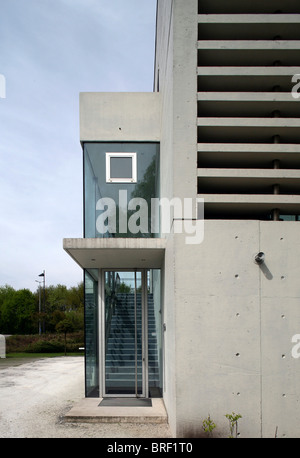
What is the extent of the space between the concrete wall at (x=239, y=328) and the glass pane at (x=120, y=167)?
3414 millimetres

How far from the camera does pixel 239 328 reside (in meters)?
5.40

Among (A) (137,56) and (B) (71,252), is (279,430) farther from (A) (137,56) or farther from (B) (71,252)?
(A) (137,56)

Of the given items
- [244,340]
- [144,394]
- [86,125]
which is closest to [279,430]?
[244,340]

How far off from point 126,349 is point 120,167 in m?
4.23

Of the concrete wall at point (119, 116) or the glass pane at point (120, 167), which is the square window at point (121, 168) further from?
the concrete wall at point (119, 116)

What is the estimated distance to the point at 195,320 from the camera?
5445 millimetres

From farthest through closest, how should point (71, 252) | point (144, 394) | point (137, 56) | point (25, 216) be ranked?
1. point (25, 216)
2. point (137, 56)
3. point (144, 394)
4. point (71, 252)

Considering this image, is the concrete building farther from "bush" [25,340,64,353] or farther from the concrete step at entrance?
"bush" [25,340,64,353]

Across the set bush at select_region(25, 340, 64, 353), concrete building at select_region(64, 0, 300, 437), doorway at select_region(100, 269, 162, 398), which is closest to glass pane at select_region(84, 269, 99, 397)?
doorway at select_region(100, 269, 162, 398)

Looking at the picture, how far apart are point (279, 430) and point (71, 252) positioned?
457 cm

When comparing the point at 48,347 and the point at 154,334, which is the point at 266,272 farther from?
the point at 48,347

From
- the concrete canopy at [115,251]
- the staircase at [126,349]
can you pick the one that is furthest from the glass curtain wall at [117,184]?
the staircase at [126,349]

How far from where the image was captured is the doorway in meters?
8.86

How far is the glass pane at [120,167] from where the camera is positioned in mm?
8508
